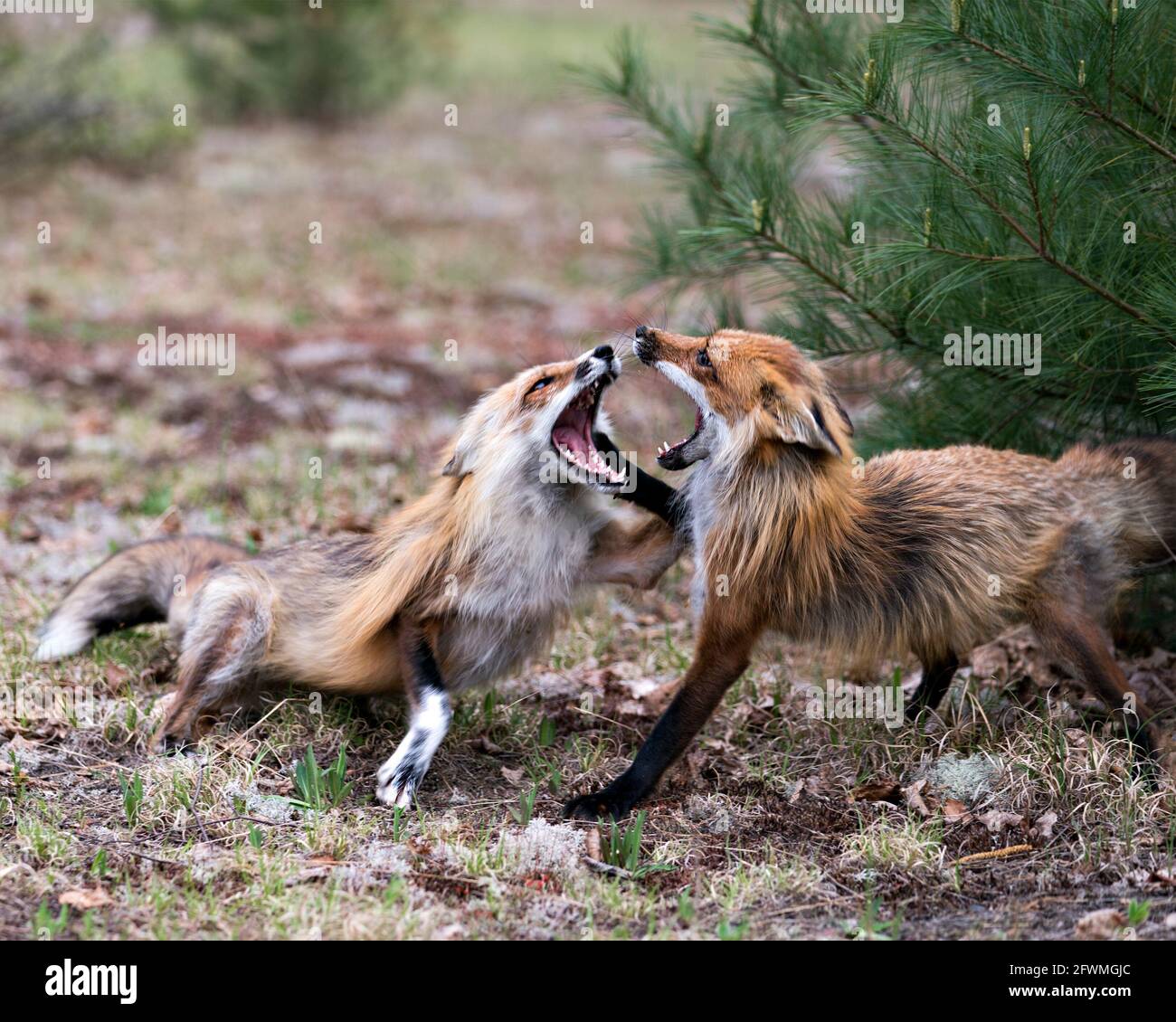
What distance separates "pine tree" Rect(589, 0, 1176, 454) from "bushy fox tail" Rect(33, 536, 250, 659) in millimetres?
2668

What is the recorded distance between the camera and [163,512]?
7352 mm

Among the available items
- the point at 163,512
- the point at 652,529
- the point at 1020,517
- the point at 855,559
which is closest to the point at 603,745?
the point at 652,529

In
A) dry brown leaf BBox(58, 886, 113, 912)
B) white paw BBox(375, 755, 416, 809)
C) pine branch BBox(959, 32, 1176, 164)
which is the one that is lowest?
dry brown leaf BBox(58, 886, 113, 912)

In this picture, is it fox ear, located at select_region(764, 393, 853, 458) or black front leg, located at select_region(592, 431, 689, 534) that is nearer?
fox ear, located at select_region(764, 393, 853, 458)

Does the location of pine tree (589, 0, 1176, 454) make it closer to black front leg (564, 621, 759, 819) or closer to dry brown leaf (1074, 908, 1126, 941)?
black front leg (564, 621, 759, 819)

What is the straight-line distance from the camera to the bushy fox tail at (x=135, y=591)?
5586 mm

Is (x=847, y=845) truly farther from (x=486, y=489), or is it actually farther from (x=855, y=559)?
(x=486, y=489)

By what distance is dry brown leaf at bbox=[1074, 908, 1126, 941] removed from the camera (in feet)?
12.3

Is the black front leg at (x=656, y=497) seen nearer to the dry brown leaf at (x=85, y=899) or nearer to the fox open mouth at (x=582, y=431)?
the fox open mouth at (x=582, y=431)

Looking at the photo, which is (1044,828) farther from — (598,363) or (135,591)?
(135,591)

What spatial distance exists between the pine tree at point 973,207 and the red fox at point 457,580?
114cm

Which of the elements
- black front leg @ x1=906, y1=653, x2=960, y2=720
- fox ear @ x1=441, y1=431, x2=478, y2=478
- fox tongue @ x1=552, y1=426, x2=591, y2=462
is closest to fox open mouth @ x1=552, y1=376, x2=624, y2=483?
fox tongue @ x1=552, y1=426, x2=591, y2=462

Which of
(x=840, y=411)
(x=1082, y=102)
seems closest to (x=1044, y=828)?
(x=840, y=411)

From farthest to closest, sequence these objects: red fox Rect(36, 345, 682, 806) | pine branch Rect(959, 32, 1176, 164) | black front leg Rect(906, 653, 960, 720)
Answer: black front leg Rect(906, 653, 960, 720)
red fox Rect(36, 345, 682, 806)
pine branch Rect(959, 32, 1176, 164)
